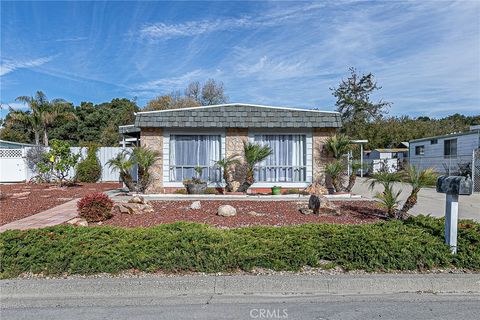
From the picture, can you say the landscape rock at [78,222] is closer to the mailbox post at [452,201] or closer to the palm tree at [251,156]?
the palm tree at [251,156]

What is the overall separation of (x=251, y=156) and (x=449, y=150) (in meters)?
17.4

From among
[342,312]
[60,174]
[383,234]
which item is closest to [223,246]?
[342,312]

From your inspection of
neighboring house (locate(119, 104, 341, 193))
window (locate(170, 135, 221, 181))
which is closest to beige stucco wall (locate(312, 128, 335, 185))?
neighboring house (locate(119, 104, 341, 193))

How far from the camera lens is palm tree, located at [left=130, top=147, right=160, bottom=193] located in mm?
11406

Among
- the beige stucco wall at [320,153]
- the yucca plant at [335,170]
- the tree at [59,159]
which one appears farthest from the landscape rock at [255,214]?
the tree at [59,159]

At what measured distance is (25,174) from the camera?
58.8 feet

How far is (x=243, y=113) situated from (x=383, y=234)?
7977mm

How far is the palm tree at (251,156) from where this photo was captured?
11.4 meters

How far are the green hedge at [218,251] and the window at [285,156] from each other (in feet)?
24.4

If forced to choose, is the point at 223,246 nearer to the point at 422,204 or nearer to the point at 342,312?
the point at 342,312

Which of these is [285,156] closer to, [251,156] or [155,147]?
[251,156]

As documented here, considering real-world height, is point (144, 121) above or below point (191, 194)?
above

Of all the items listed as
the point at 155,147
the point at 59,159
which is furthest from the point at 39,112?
the point at 155,147

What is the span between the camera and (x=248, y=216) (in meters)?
7.63
